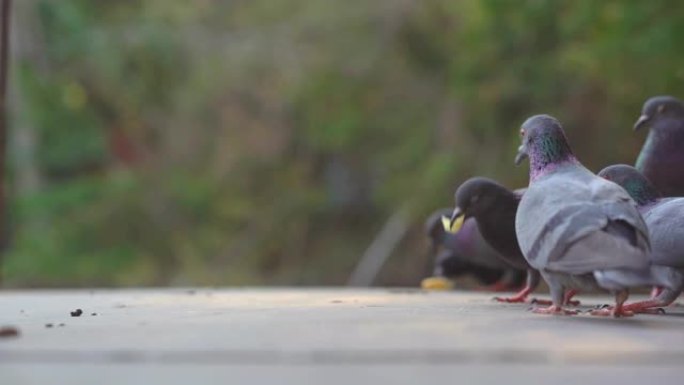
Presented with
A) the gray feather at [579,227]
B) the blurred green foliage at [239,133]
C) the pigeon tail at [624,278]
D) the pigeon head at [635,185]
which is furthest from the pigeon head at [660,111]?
the blurred green foliage at [239,133]

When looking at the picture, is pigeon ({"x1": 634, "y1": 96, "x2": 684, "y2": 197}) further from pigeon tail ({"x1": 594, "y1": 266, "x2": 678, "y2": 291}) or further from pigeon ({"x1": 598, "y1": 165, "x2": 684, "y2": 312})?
pigeon tail ({"x1": 594, "y1": 266, "x2": 678, "y2": 291})

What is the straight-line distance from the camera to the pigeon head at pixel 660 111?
372cm

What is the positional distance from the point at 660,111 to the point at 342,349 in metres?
2.44

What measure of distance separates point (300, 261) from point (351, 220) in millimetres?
819

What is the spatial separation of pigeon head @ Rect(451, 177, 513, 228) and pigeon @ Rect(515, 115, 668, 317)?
23.2 inches

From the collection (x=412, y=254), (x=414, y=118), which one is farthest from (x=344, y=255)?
(x=414, y=118)

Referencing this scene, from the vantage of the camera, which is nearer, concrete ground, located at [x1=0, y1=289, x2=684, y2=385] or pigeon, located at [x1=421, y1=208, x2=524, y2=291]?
concrete ground, located at [x1=0, y1=289, x2=684, y2=385]

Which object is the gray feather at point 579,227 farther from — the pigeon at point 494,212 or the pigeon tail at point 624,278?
the pigeon at point 494,212

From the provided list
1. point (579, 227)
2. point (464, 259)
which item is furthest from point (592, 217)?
point (464, 259)

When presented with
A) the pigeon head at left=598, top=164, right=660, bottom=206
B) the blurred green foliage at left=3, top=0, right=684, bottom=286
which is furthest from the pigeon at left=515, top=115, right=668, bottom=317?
the blurred green foliage at left=3, top=0, right=684, bottom=286

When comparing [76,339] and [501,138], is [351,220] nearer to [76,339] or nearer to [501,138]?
[501,138]

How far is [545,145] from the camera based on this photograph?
288cm

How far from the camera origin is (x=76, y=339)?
191 cm

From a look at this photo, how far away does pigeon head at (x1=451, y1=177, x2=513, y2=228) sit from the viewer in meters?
3.40
